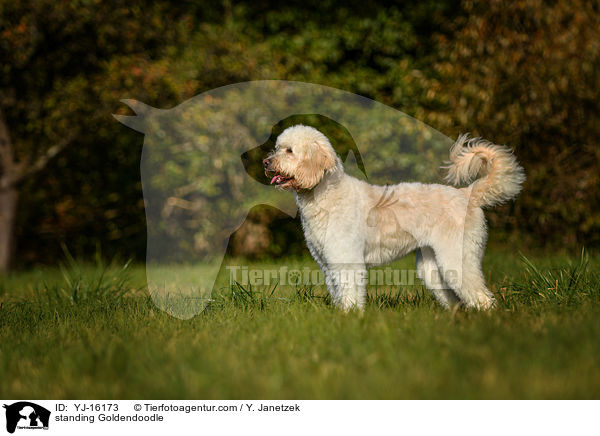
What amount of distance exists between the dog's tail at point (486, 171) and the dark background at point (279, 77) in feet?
12.5

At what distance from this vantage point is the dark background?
816 centimetres

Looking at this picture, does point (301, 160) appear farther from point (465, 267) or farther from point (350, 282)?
point (465, 267)

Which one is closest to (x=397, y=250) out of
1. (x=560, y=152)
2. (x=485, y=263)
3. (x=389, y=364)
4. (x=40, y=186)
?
(x=389, y=364)

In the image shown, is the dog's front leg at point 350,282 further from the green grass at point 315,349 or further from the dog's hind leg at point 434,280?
the dog's hind leg at point 434,280

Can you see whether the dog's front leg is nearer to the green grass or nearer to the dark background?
the green grass

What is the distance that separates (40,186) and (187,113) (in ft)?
16.1

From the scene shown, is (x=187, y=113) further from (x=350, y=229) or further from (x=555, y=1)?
(x=555, y=1)

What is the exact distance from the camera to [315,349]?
323cm
